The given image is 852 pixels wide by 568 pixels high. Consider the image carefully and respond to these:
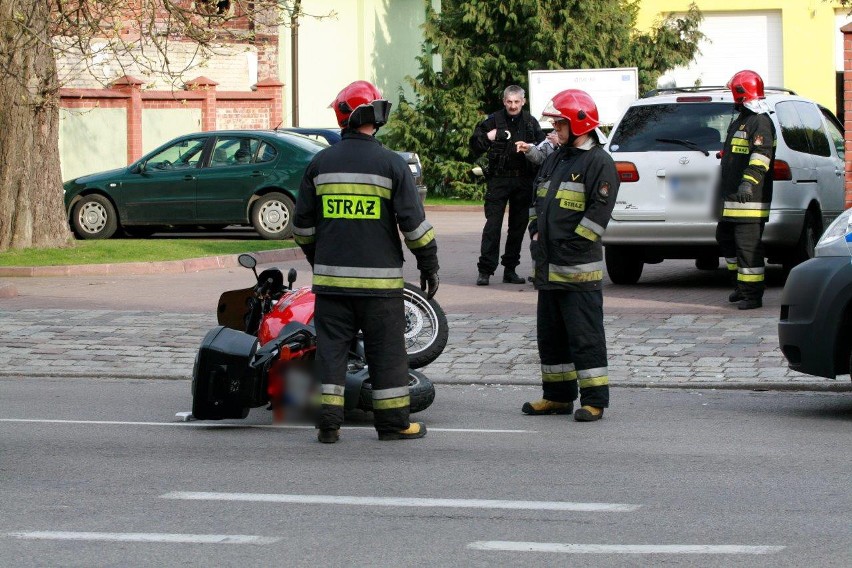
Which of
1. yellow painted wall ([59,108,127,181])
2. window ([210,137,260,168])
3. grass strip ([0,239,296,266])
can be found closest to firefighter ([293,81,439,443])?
grass strip ([0,239,296,266])

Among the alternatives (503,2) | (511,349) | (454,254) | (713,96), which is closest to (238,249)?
(454,254)

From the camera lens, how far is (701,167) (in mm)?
14055

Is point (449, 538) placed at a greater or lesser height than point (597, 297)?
lesser

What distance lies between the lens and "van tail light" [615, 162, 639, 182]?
1439cm

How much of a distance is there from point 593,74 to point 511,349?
23.0m

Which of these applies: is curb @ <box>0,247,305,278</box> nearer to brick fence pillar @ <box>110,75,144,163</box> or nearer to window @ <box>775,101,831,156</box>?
window @ <box>775,101,831,156</box>

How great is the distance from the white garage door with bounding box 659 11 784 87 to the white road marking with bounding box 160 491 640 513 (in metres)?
42.6

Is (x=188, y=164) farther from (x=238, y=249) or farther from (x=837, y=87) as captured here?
(x=837, y=87)

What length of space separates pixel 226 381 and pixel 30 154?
11938 mm

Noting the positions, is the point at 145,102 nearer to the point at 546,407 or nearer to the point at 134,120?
the point at 134,120

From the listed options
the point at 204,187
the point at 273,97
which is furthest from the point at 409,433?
the point at 273,97

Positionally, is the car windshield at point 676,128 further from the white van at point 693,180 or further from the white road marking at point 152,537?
the white road marking at point 152,537

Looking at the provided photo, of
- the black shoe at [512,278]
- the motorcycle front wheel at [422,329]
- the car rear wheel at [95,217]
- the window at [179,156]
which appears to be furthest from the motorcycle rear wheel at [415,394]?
the car rear wheel at [95,217]

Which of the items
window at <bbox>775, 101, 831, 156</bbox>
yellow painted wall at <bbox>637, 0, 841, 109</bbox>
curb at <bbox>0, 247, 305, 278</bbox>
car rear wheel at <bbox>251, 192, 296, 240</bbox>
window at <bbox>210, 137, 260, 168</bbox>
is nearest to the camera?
window at <bbox>775, 101, 831, 156</bbox>
